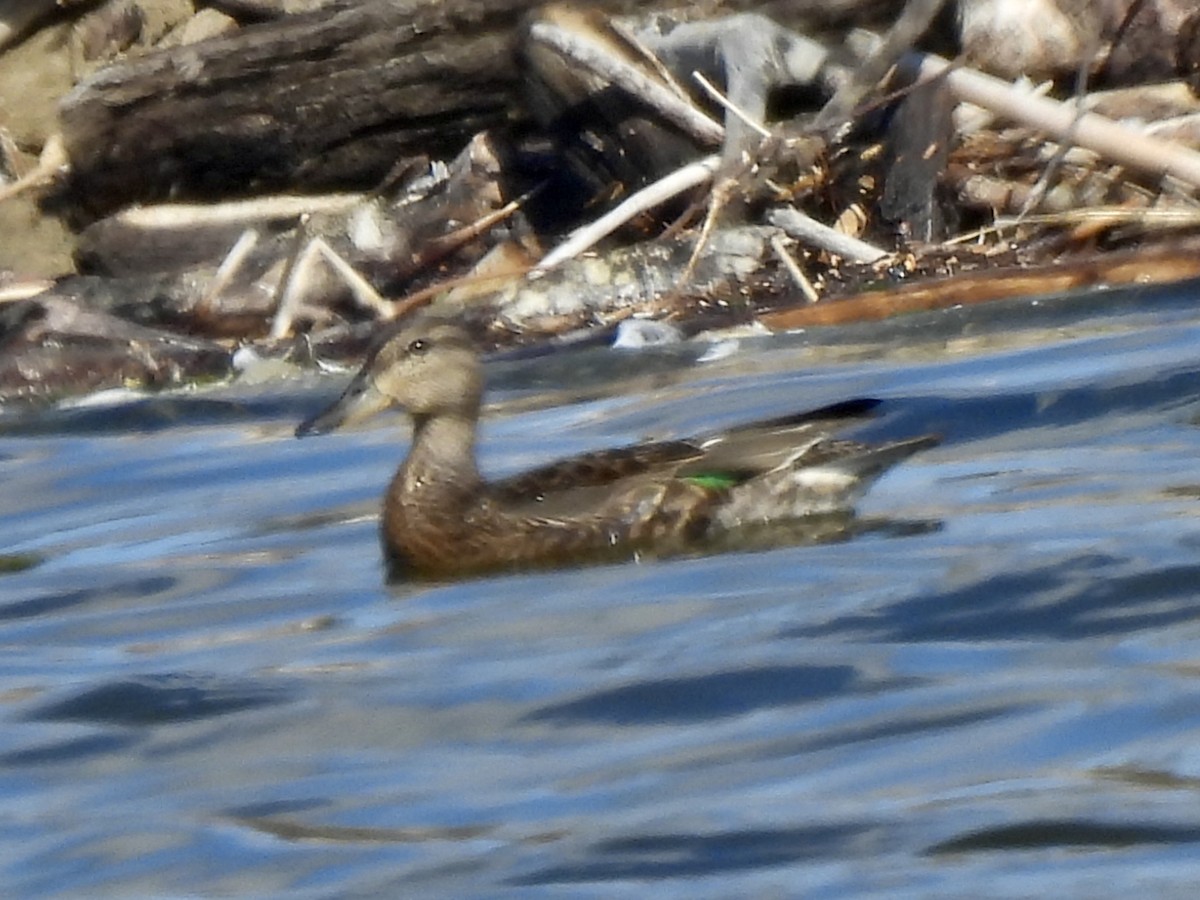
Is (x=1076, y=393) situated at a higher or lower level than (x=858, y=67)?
lower

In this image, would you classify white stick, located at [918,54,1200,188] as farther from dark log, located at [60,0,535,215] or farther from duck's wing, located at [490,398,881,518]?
duck's wing, located at [490,398,881,518]

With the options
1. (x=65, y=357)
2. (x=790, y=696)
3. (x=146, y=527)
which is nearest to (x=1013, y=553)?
(x=790, y=696)

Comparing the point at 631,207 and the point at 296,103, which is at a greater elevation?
the point at 296,103

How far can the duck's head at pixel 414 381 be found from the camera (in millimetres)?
7645

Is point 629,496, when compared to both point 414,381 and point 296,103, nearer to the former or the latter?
point 414,381

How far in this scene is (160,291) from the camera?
37.5 feet

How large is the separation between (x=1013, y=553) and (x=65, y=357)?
5.61m

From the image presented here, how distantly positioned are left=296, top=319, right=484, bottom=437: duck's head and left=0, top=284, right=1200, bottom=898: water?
0.41 meters

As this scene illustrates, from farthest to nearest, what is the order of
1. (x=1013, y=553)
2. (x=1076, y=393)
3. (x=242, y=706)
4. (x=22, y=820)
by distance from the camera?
(x=1076, y=393)
(x=1013, y=553)
(x=242, y=706)
(x=22, y=820)

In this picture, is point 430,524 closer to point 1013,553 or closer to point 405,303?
point 1013,553

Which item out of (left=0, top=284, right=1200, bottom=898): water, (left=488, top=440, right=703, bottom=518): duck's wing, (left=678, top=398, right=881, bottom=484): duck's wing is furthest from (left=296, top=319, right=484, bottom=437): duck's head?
(left=678, top=398, right=881, bottom=484): duck's wing

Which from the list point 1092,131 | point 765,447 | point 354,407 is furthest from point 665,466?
point 1092,131

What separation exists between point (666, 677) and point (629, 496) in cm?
163

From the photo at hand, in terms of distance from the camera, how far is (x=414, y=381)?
Answer: 7652 millimetres
